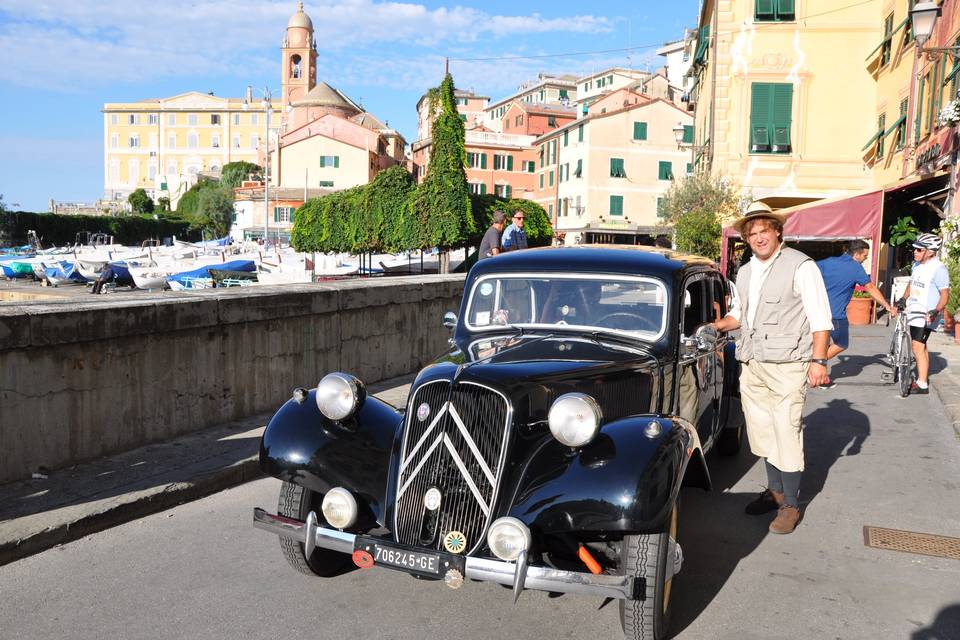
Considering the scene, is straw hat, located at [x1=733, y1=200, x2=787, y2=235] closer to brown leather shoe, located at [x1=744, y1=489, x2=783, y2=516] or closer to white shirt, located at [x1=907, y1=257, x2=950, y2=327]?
brown leather shoe, located at [x1=744, y1=489, x2=783, y2=516]

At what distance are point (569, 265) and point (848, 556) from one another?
2.35 m

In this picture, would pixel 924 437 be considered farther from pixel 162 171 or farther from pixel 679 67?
pixel 162 171

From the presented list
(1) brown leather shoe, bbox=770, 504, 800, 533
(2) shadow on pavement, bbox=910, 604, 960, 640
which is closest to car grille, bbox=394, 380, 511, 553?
(2) shadow on pavement, bbox=910, 604, 960, 640

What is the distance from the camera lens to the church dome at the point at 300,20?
375 ft

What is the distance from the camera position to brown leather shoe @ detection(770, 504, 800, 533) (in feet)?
16.5

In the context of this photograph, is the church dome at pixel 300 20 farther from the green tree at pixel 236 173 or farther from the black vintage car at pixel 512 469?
the black vintage car at pixel 512 469

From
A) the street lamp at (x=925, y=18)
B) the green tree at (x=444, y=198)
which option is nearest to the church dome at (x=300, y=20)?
the green tree at (x=444, y=198)

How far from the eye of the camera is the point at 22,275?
156 ft

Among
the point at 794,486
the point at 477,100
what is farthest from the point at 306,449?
the point at 477,100

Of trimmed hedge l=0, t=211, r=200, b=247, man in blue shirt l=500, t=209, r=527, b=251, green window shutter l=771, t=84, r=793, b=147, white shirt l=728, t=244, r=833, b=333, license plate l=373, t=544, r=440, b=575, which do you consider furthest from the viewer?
trimmed hedge l=0, t=211, r=200, b=247

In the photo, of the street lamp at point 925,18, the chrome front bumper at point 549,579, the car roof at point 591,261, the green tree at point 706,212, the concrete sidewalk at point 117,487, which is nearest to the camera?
the chrome front bumper at point 549,579

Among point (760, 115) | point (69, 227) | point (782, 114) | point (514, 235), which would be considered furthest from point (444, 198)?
point (69, 227)

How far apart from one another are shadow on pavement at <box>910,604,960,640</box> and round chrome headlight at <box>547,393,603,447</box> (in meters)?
1.74

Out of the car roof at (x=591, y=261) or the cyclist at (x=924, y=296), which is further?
the cyclist at (x=924, y=296)
